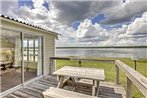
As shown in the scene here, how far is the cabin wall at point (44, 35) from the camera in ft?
11.6

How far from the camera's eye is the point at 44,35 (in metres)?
5.56

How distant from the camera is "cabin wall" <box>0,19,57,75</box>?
11.6ft

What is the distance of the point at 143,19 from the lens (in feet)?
44.1

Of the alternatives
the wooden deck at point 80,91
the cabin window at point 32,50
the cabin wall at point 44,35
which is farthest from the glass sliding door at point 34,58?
the wooden deck at point 80,91

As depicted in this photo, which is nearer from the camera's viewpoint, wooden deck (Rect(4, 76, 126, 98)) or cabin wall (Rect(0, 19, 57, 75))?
wooden deck (Rect(4, 76, 126, 98))

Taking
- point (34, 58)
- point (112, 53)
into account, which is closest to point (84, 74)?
point (34, 58)

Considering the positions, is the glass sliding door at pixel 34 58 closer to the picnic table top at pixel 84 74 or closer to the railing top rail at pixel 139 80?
the picnic table top at pixel 84 74

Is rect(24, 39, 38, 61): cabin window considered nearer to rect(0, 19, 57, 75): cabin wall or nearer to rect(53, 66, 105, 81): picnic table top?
rect(0, 19, 57, 75): cabin wall

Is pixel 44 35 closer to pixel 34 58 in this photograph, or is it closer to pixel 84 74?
pixel 34 58

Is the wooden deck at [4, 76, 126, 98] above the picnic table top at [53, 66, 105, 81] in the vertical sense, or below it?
below

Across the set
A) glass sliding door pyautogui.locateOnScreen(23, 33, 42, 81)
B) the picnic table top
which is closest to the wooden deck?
the picnic table top

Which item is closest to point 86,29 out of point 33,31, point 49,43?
point 49,43

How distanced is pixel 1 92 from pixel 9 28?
1834 mm

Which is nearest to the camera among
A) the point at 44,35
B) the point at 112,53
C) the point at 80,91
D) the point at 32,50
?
the point at 80,91
